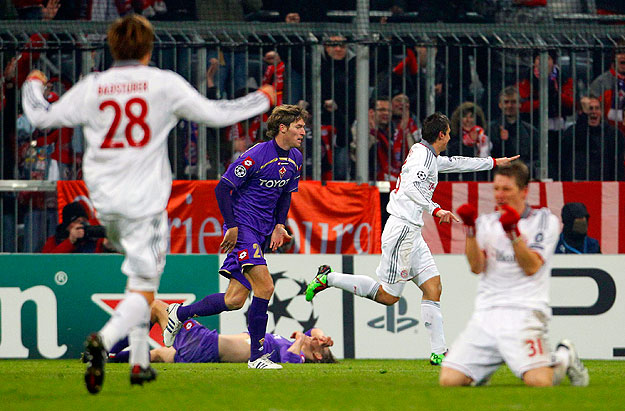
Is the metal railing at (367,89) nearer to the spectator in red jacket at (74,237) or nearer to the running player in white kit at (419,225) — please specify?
the spectator in red jacket at (74,237)

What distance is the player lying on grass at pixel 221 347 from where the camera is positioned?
35.5ft

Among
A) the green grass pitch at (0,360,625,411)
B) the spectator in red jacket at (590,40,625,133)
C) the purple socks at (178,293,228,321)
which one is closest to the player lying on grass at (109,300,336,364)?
the purple socks at (178,293,228,321)

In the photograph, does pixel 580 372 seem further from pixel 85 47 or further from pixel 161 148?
pixel 85 47

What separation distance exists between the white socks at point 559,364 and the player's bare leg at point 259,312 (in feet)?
10.9

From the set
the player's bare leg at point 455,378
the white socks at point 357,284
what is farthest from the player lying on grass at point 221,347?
the player's bare leg at point 455,378

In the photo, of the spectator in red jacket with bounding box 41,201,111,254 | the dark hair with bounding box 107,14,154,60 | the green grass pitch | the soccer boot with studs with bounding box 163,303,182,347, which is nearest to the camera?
the green grass pitch

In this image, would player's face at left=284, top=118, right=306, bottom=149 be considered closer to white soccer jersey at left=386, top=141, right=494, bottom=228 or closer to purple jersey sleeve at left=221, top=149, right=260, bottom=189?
purple jersey sleeve at left=221, top=149, right=260, bottom=189

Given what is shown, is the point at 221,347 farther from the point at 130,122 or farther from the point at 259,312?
the point at 130,122

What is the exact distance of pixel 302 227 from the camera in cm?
1354

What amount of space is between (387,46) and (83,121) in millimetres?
7235

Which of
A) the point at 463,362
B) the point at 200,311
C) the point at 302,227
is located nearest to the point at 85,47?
the point at 302,227

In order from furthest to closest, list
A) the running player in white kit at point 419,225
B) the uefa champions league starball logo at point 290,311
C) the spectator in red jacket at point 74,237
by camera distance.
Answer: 1. the spectator in red jacket at point 74,237
2. the uefa champions league starball logo at point 290,311
3. the running player in white kit at point 419,225

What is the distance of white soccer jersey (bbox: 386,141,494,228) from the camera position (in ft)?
33.8

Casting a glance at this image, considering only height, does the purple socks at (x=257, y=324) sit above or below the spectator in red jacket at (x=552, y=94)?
below
